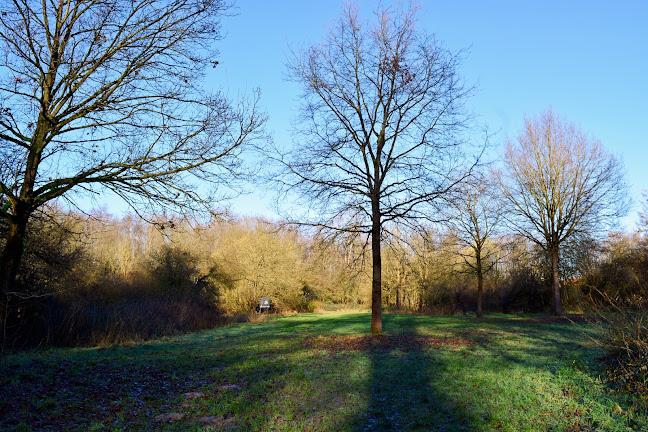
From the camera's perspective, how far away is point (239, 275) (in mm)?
38219

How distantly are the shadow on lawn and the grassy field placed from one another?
0.9 inches

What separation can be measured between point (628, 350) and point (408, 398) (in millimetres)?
3317

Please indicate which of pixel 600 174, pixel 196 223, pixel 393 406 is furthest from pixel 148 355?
pixel 600 174

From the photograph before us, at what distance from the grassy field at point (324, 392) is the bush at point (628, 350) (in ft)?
0.89

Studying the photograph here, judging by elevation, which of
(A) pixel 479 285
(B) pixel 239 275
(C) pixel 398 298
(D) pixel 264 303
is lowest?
(D) pixel 264 303

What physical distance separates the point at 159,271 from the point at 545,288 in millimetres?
28438

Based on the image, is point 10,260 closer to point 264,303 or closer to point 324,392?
point 324,392

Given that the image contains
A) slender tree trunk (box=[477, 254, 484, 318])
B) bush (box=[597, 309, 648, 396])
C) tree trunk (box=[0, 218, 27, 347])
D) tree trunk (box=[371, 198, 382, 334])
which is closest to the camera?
bush (box=[597, 309, 648, 396])

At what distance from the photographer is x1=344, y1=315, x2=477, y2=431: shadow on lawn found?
18.6 ft

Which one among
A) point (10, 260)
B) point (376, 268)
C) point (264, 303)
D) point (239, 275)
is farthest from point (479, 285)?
point (10, 260)

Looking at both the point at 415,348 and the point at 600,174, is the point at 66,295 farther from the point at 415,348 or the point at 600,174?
the point at 600,174

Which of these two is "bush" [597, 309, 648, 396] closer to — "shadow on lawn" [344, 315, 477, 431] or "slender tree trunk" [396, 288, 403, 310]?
"shadow on lawn" [344, 315, 477, 431]

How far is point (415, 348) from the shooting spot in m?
11.5

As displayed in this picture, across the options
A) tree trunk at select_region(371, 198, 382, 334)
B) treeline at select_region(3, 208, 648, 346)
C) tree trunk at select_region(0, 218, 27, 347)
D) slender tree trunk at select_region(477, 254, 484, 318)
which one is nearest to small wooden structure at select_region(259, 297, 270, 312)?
treeline at select_region(3, 208, 648, 346)
